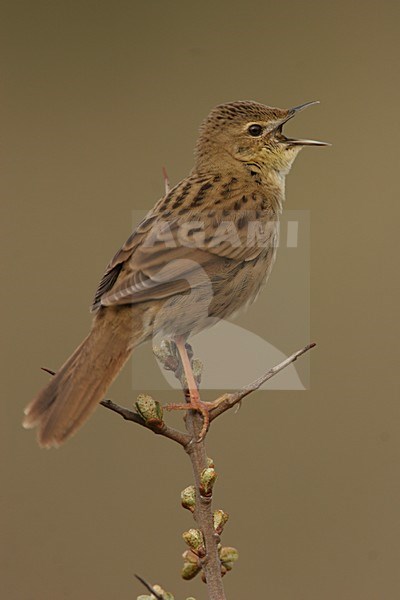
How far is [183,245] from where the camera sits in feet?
9.89

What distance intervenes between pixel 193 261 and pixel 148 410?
0.94 meters

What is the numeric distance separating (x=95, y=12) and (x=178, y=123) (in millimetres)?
1201

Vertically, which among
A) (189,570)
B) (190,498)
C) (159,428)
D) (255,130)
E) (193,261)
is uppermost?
(255,130)

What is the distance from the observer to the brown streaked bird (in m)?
2.55

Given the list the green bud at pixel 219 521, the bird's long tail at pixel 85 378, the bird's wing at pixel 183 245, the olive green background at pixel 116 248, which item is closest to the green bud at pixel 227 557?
the green bud at pixel 219 521

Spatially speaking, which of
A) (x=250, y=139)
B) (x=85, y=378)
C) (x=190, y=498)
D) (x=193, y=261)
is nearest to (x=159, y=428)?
(x=190, y=498)

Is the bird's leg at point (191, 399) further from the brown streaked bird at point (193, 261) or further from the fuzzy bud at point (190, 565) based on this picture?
the fuzzy bud at point (190, 565)

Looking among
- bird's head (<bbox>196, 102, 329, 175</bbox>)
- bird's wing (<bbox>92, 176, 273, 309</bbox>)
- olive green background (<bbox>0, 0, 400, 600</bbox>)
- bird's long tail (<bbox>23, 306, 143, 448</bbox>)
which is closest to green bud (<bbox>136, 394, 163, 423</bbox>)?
bird's long tail (<bbox>23, 306, 143, 448</bbox>)

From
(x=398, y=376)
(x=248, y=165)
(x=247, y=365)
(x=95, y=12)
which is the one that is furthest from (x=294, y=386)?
(x=95, y=12)

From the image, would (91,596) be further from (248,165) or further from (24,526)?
(248,165)

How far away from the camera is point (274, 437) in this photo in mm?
5199

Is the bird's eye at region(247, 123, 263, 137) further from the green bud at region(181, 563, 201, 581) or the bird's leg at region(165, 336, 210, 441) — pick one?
the green bud at region(181, 563, 201, 581)

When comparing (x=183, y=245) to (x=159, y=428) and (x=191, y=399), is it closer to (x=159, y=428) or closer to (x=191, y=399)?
(x=191, y=399)

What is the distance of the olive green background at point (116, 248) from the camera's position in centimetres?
491
